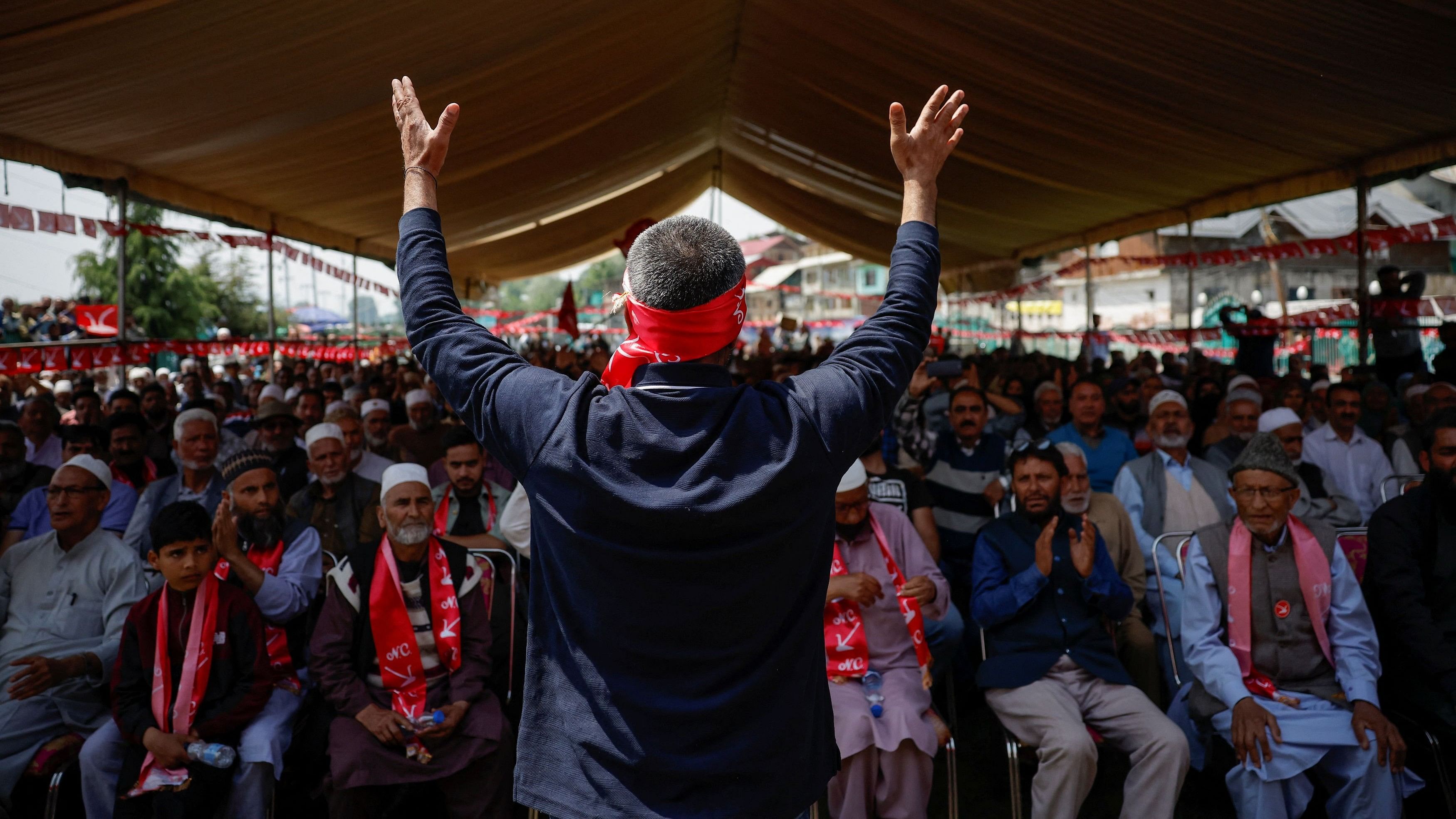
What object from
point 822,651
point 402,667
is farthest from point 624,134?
point 822,651

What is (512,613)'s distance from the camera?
12.3 ft

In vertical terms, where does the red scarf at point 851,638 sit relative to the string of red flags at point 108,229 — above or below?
below

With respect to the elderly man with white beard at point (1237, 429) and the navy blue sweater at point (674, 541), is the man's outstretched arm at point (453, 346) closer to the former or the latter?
the navy blue sweater at point (674, 541)

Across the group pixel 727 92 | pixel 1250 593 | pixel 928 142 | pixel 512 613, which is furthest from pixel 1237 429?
pixel 727 92

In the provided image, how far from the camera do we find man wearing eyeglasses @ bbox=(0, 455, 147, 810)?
3172 mm

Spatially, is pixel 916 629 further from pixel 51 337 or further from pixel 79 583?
pixel 51 337

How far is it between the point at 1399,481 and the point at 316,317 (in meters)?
44.5

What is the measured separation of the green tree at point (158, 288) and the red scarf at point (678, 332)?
3321 centimetres

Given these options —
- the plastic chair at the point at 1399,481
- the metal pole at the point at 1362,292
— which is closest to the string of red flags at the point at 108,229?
the plastic chair at the point at 1399,481

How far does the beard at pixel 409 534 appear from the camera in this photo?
133 inches

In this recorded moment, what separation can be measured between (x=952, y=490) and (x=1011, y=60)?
121 inches

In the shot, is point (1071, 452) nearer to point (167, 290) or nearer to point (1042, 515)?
point (1042, 515)

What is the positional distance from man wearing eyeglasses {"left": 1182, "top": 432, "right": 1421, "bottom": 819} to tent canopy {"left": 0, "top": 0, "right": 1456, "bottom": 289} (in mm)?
2727

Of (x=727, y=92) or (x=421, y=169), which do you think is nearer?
(x=421, y=169)
